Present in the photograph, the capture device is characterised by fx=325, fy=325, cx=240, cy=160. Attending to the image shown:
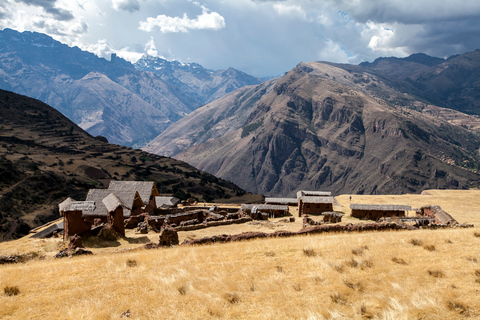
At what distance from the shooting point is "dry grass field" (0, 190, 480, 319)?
1160cm

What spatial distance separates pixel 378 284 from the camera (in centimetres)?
1362

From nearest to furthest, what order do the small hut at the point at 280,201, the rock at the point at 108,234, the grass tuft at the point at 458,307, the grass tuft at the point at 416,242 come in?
the grass tuft at the point at 458,307, the grass tuft at the point at 416,242, the rock at the point at 108,234, the small hut at the point at 280,201

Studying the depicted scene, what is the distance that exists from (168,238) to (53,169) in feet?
279

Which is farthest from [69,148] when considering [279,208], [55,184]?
[279,208]

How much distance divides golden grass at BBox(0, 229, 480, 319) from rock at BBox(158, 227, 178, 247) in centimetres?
463

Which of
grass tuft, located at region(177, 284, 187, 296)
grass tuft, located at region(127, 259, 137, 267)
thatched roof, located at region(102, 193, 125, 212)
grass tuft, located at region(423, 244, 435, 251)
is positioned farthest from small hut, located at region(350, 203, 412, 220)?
grass tuft, located at region(177, 284, 187, 296)

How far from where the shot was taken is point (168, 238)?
23.6 m

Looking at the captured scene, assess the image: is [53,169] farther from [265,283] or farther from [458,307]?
[458,307]

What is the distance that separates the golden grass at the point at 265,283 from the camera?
1160 cm

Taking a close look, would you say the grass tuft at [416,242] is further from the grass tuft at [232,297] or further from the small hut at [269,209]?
the small hut at [269,209]

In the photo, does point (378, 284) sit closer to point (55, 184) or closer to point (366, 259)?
point (366, 259)

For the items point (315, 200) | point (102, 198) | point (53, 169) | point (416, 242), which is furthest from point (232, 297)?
point (53, 169)

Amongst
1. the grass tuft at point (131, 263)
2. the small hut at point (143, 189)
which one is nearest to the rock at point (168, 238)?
the grass tuft at point (131, 263)

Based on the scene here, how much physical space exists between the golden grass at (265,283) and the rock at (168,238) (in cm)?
463
